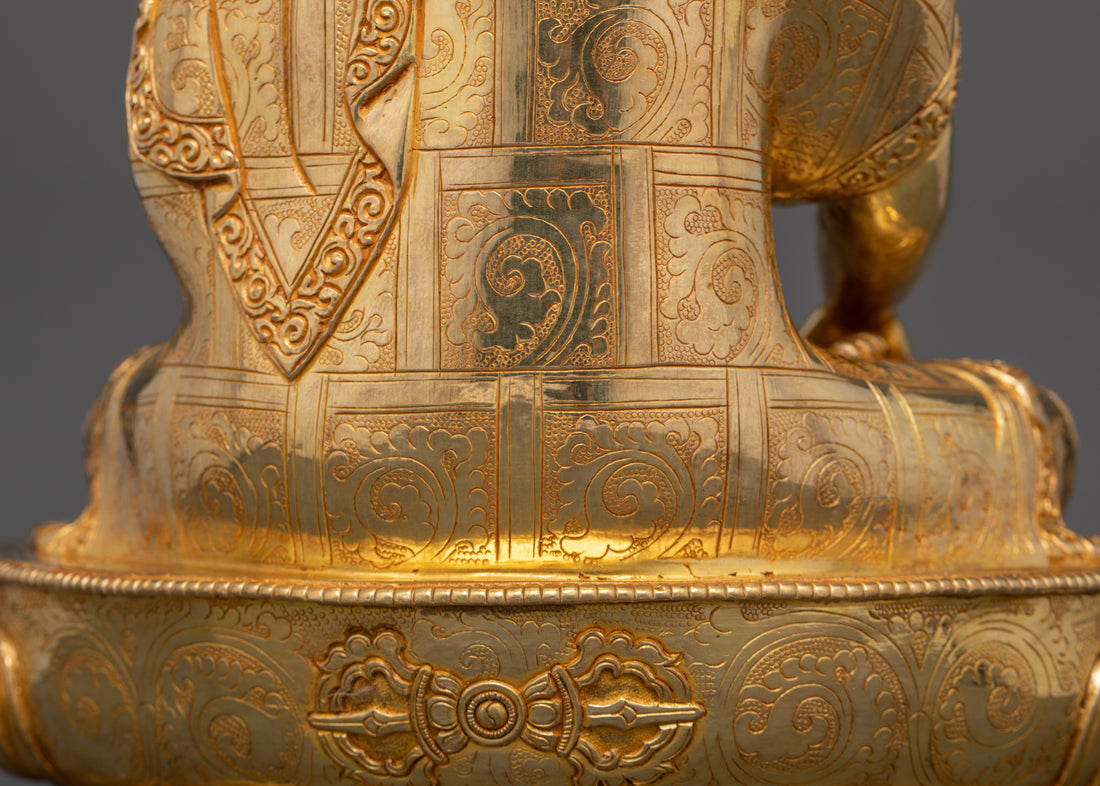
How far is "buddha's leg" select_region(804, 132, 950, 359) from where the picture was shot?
2.70 m

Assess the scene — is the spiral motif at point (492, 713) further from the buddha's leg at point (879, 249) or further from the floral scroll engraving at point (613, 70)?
the buddha's leg at point (879, 249)

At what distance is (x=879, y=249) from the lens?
279 cm

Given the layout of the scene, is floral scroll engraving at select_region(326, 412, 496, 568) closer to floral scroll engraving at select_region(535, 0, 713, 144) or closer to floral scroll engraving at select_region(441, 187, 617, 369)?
floral scroll engraving at select_region(441, 187, 617, 369)

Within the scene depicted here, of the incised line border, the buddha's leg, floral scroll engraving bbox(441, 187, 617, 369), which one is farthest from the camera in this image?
the buddha's leg

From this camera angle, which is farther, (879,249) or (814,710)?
(879,249)

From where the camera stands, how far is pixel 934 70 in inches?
101

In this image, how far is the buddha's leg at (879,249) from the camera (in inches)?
Result: 106

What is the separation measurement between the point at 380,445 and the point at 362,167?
1.27 feet

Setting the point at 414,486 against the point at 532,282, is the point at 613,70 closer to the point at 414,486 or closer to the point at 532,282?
the point at 532,282

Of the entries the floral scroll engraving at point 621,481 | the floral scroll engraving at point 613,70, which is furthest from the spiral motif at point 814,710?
the floral scroll engraving at point 613,70

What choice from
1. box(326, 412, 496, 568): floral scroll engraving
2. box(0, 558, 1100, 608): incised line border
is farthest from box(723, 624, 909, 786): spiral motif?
box(326, 412, 496, 568): floral scroll engraving

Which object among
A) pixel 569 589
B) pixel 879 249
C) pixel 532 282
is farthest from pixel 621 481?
pixel 879 249

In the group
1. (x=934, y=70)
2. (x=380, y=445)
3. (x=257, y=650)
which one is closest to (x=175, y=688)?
(x=257, y=650)

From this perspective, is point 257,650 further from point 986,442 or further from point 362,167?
point 986,442
